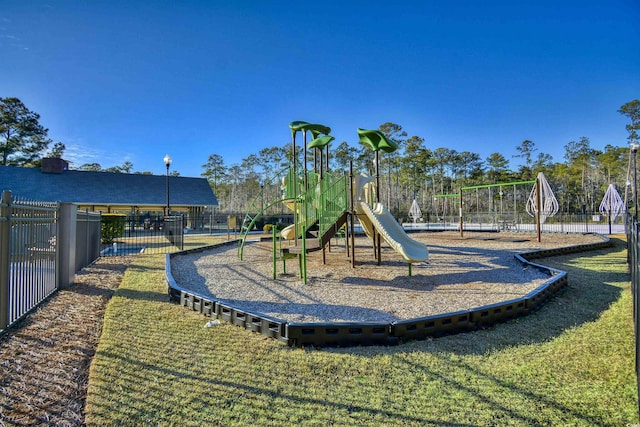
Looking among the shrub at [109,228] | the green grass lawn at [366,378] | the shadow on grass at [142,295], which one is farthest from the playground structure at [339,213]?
the shrub at [109,228]

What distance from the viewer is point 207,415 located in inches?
92.8

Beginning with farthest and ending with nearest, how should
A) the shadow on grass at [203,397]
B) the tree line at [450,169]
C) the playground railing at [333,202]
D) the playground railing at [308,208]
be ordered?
the tree line at [450,169], the playground railing at [308,208], the playground railing at [333,202], the shadow on grass at [203,397]

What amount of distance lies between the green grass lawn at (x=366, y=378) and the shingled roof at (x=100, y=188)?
27.4 m

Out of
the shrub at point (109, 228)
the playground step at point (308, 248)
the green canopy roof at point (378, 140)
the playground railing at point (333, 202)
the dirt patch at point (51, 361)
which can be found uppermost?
the green canopy roof at point (378, 140)

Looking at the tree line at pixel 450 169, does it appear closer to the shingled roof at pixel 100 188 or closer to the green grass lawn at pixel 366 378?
the shingled roof at pixel 100 188

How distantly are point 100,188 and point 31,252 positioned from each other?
2819 cm

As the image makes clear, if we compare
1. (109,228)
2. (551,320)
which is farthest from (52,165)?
(551,320)

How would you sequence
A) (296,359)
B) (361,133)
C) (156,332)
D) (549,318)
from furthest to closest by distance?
(361,133)
(549,318)
(156,332)
(296,359)

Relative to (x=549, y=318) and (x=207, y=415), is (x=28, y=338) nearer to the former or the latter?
(x=207, y=415)

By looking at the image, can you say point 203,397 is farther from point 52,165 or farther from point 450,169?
point 450,169

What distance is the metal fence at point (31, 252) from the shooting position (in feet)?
12.7

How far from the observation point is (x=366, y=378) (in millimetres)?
2906

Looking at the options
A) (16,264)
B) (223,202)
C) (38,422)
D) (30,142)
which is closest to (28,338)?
(16,264)

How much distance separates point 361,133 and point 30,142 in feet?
143
